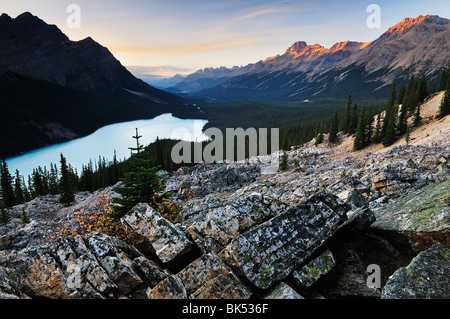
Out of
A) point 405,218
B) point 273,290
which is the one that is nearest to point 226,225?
point 273,290

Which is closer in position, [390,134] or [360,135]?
[390,134]

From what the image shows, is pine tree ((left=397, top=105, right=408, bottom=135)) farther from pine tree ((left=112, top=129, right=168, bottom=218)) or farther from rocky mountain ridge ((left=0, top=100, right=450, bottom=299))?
pine tree ((left=112, top=129, right=168, bottom=218))

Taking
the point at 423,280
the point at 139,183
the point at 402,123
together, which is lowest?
the point at 423,280

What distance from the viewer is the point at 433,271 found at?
6.38 m

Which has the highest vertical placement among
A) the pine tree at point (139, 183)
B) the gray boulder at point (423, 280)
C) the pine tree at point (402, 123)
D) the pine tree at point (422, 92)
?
the pine tree at point (422, 92)

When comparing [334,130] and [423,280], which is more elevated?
[334,130]

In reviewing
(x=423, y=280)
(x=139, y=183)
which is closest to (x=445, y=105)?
(x=423, y=280)

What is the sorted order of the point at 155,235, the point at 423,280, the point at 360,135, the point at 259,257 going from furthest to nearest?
the point at 360,135
the point at 155,235
the point at 259,257
the point at 423,280

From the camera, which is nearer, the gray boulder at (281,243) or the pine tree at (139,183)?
the gray boulder at (281,243)

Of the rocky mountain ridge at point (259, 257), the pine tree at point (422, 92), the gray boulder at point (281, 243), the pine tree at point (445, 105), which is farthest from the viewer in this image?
the pine tree at point (422, 92)

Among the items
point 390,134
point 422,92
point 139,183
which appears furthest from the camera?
point 422,92

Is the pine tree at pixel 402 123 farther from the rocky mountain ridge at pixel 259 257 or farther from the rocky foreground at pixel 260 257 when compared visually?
the rocky mountain ridge at pixel 259 257

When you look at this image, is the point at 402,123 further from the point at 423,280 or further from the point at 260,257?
the point at 260,257

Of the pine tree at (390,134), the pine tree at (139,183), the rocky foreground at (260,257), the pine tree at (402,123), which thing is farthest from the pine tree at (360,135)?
the pine tree at (139,183)
